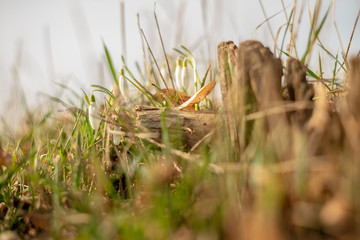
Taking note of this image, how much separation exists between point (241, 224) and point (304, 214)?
12 cm

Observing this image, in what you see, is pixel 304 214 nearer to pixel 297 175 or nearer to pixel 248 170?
pixel 297 175

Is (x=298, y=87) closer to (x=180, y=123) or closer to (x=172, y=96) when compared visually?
(x=180, y=123)

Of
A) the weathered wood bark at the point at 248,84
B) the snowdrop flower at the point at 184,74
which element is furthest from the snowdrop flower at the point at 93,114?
the weathered wood bark at the point at 248,84

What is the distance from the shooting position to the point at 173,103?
162 cm

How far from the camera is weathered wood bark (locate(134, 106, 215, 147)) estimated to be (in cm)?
130

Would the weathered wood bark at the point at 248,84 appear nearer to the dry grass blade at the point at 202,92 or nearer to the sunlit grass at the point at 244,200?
the sunlit grass at the point at 244,200

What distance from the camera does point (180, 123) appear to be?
135 centimetres

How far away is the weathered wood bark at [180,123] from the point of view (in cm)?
130

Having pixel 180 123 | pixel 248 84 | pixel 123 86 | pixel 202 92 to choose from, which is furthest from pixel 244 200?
pixel 123 86

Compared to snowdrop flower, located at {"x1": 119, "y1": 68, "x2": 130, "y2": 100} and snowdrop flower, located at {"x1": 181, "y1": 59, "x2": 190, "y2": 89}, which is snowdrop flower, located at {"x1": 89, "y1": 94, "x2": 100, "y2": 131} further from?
snowdrop flower, located at {"x1": 181, "y1": 59, "x2": 190, "y2": 89}

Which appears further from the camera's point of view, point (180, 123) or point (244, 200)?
point (180, 123)

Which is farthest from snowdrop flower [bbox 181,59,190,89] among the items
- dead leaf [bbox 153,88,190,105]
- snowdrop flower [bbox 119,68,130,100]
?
snowdrop flower [bbox 119,68,130,100]

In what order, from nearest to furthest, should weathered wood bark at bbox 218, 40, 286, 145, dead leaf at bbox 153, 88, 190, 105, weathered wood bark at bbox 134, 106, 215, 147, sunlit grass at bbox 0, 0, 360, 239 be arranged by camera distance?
1. sunlit grass at bbox 0, 0, 360, 239
2. weathered wood bark at bbox 218, 40, 286, 145
3. weathered wood bark at bbox 134, 106, 215, 147
4. dead leaf at bbox 153, 88, 190, 105

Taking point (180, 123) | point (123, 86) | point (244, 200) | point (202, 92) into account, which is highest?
point (123, 86)
